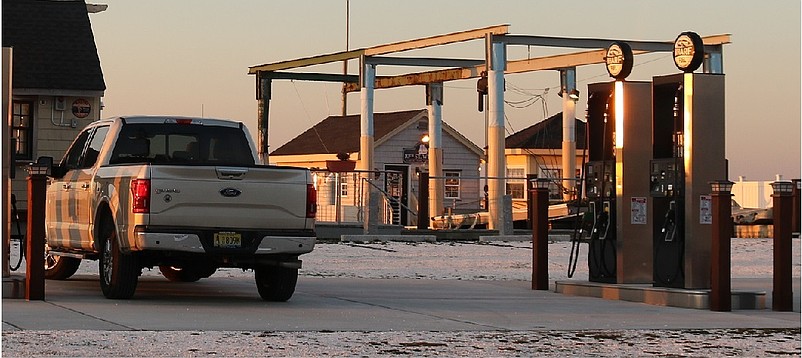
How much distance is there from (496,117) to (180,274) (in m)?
21.7

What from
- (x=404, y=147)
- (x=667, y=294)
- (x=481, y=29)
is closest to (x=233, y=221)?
(x=667, y=294)

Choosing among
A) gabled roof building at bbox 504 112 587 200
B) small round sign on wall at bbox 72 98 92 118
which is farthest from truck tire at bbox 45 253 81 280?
gabled roof building at bbox 504 112 587 200

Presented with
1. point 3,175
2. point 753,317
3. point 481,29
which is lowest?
point 753,317

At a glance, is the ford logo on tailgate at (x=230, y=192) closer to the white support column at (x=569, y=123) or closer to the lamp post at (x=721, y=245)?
the lamp post at (x=721, y=245)

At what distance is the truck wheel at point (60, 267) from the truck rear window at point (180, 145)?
2.71 metres

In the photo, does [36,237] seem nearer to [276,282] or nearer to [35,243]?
[35,243]

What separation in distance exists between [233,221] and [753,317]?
5.17 metres

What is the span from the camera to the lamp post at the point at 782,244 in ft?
52.6

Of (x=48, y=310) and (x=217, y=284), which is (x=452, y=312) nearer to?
(x=48, y=310)

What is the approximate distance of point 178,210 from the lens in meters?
15.1

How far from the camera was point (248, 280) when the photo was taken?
20.6m

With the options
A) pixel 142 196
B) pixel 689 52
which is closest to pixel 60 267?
pixel 142 196

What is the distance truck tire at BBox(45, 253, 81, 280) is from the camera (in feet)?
62.8

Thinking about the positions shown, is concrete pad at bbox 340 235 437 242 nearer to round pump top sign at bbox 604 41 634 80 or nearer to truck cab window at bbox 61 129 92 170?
truck cab window at bbox 61 129 92 170
